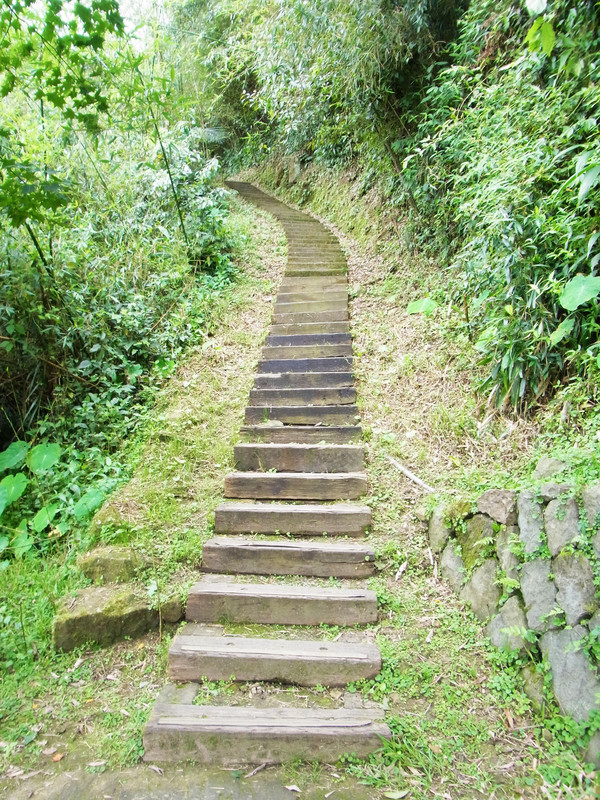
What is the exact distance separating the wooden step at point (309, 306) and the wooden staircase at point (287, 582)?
0.95 meters

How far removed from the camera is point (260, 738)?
2.30 meters

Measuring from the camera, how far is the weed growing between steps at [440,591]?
2111 millimetres

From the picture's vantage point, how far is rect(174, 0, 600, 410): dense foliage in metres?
2.99

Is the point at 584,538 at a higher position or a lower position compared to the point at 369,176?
lower

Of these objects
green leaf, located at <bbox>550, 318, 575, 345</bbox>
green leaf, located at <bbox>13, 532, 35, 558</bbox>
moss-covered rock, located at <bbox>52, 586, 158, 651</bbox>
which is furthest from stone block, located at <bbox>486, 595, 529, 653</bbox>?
green leaf, located at <bbox>13, 532, 35, 558</bbox>

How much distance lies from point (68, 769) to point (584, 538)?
276cm

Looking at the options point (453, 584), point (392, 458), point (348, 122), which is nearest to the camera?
point (453, 584)

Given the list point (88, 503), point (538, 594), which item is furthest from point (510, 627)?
point (88, 503)

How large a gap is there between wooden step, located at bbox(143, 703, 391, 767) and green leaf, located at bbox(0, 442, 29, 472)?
2675 millimetres

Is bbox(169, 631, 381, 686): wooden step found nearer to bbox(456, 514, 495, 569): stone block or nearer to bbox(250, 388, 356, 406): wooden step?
bbox(456, 514, 495, 569): stone block

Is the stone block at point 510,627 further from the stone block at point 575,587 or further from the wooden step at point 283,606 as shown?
the wooden step at point 283,606

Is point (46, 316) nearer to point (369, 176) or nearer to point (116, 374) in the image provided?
point (116, 374)

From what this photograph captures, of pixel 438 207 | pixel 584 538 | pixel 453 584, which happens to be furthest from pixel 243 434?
pixel 438 207

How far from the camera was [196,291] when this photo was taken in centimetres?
654
